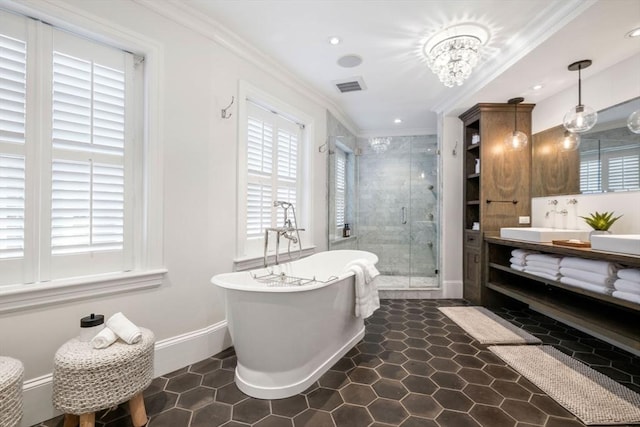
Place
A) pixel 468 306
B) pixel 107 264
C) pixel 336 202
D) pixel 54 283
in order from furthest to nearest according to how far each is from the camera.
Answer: pixel 336 202 < pixel 468 306 < pixel 107 264 < pixel 54 283

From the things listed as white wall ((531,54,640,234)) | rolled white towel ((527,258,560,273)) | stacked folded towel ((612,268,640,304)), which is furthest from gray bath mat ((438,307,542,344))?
white wall ((531,54,640,234))

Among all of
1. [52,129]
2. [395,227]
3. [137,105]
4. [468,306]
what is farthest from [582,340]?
[52,129]

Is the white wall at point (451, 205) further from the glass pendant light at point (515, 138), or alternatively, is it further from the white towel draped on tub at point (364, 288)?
the white towel draped on tub at point (364, 288)

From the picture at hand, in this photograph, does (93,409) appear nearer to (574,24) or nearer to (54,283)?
(54,283)

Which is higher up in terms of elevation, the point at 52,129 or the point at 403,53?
the point at 403,53

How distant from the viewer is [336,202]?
14.1ft

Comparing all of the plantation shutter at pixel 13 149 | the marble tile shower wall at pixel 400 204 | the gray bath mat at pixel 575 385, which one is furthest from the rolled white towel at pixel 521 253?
the plantation shutter at pixel 13 149

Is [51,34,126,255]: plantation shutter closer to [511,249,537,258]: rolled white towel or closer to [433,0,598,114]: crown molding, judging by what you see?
[433,0,598,114]: crown molding

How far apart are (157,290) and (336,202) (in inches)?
108

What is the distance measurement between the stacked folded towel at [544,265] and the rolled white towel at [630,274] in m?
0.59

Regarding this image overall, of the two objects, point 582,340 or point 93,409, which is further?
point 582,340

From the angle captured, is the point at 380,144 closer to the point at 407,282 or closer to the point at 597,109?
the point at 407,282

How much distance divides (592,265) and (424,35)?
2.25m

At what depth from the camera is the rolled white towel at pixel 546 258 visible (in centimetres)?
264
